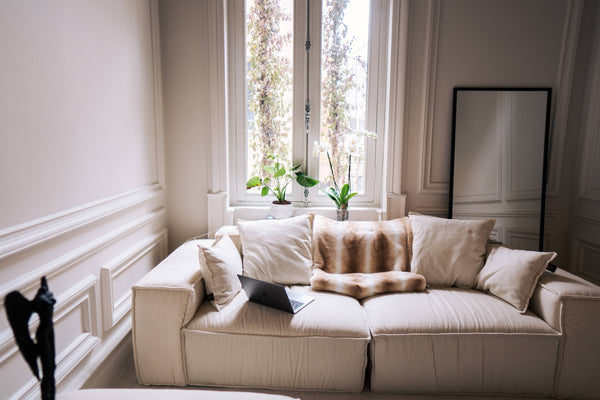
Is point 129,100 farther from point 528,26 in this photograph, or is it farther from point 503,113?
point 528,26

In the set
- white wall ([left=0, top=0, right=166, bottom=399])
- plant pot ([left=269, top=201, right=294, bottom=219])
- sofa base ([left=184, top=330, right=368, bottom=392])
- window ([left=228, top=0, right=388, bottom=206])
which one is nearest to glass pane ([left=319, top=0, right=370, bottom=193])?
window ([left=228, top=0, right=388, bottom=206])

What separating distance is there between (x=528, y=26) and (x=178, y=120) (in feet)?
8.46

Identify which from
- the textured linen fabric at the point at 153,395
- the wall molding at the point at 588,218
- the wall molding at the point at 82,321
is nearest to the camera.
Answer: the textured linen fabric at the point at 153,395

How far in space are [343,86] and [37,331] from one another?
2.49 meters

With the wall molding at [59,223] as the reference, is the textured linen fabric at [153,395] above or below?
below

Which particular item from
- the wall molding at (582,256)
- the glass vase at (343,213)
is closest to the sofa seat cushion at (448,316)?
the glass vase at (343,213)

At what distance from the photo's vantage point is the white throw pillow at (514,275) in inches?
75.0

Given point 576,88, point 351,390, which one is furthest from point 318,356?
point 576,88

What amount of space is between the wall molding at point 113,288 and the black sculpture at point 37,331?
129cm

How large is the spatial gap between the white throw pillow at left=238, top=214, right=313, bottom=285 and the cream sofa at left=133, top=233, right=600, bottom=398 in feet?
1.19

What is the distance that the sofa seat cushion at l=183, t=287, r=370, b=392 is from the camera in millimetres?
1779

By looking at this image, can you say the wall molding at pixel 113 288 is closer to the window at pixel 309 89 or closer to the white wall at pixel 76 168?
the white wall at pixel 76 168

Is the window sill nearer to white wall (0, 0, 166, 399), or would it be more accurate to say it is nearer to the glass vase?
the glass vase

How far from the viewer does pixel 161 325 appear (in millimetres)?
1774
